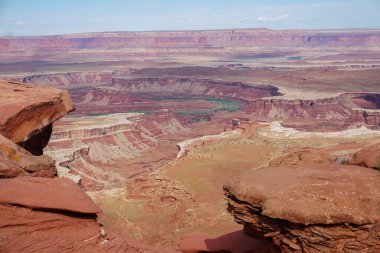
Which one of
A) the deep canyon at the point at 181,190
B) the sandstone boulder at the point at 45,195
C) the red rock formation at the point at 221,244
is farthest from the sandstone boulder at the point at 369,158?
the sandstone boulder at the point at 45,195

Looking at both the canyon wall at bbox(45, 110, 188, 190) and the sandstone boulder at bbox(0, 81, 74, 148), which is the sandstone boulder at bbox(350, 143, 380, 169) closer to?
the sandstone boulder at bbox(0, 81, 74, 148)

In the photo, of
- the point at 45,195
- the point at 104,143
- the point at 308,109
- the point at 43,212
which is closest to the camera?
the point at 43,212

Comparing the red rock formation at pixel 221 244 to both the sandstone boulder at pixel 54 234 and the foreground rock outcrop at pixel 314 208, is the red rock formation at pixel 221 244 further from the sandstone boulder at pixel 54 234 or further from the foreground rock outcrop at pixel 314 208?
the sandstone boulder at pixel 54 234

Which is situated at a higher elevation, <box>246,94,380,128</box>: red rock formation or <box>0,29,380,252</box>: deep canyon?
<box>0,29,380,252</box>: deep canyon

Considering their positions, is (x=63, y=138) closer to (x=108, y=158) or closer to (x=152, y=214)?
(x=108, y=158)

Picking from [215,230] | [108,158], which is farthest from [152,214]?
[108,158]

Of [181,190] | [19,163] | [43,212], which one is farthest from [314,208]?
[181,190]

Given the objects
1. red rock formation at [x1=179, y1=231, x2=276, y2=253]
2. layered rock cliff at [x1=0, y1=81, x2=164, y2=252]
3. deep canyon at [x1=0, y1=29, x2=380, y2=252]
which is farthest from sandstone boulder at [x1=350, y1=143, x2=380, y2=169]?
layered rock cliff at [x1=0, y1=81, x2=164, y2=252]

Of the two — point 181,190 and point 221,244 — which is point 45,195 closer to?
point 221,244
